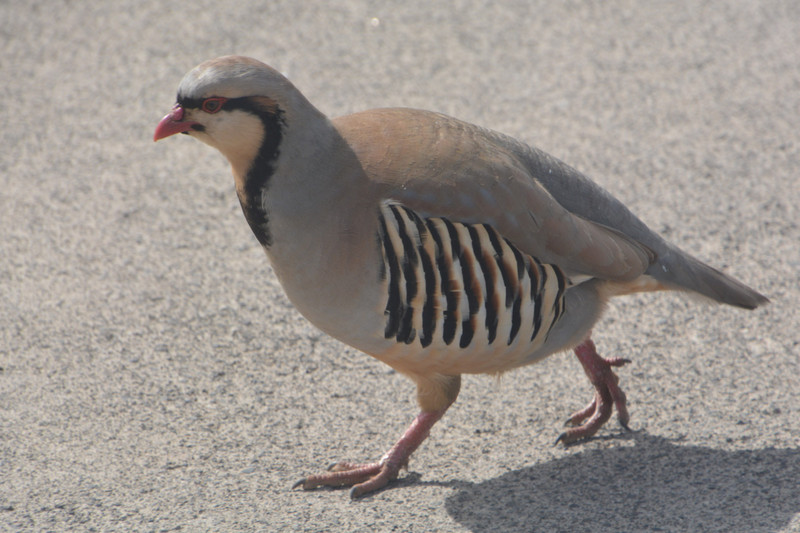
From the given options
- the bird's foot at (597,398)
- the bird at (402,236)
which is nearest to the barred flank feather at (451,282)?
the bird at (402,236)

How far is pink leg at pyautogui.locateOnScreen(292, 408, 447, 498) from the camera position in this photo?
13.0 ft

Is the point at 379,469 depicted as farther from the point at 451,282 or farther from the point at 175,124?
the point at 175,124

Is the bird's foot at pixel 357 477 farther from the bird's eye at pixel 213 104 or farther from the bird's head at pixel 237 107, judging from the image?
the bird's eye at pixel 213 104

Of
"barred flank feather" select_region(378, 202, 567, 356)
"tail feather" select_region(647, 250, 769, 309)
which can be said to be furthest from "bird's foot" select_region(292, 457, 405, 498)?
"tail feather" select_region(647, 250, 769, 309)

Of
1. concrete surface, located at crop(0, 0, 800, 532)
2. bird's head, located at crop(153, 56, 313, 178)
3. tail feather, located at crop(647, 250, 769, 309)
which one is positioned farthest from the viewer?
tail feather, located at crop(647, 250, 769, 309)

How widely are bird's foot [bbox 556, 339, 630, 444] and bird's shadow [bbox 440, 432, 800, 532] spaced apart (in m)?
0.10

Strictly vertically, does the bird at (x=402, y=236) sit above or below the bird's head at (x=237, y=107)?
below

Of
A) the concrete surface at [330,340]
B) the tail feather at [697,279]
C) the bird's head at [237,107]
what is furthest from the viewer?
the tail feather at [697,279]

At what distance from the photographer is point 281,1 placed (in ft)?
26.4

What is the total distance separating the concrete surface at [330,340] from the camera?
3.90 meters

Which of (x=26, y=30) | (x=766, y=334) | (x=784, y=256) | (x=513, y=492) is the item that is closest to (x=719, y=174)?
(x=784, y=256)

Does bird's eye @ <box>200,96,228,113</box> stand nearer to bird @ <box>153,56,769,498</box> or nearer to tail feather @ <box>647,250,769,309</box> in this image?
bird @ <box>153,56,769,498</box>

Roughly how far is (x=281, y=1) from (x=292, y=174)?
4.70 m

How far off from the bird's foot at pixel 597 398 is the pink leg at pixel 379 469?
636 millimetres
